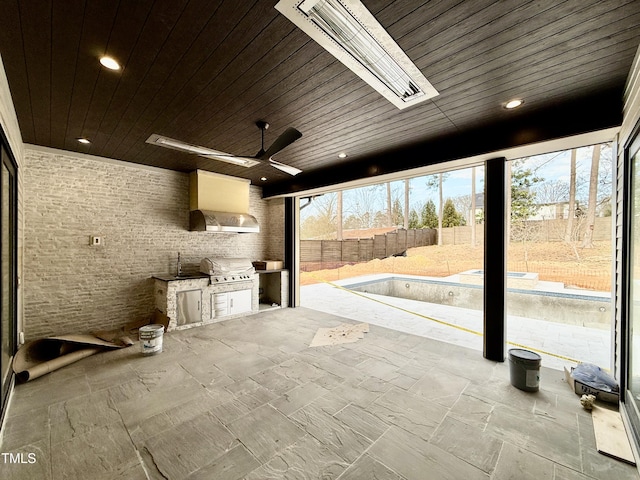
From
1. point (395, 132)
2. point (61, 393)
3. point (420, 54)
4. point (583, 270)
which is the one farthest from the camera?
point (583, 270)

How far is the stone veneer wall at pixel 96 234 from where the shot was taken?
156 inches

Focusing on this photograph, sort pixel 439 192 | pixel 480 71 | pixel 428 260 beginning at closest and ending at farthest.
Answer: pixel 480 71, pixel 428 260, pixel 439 192

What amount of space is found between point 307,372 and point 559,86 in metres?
3.76

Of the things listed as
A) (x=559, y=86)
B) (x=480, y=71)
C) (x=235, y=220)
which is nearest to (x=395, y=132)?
(x=480, y=71)

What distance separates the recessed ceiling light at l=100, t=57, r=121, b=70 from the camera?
202cm

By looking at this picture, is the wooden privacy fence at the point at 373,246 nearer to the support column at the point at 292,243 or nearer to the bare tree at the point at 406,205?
the bare tree at the point at 406,205

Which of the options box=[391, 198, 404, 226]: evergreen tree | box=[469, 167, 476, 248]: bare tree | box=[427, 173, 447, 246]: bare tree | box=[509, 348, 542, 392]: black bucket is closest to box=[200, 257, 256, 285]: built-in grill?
box=[509, 348, 542, 392]: black bucket

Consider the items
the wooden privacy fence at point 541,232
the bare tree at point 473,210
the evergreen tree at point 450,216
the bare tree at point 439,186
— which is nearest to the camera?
the wooden privacy fence at point 541,232

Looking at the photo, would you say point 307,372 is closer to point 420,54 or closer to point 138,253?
point 420,54

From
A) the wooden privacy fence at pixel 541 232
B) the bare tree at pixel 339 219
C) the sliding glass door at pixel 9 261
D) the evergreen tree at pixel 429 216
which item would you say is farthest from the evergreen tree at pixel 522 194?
the sliding glass door at pixel 9 261

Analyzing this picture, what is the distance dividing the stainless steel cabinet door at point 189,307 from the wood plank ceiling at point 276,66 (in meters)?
2.68

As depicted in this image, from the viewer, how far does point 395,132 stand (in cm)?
339

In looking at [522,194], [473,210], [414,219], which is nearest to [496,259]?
[522,194]

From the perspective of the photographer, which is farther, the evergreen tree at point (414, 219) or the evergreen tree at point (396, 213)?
the evergreen tree at point (396, 213)
